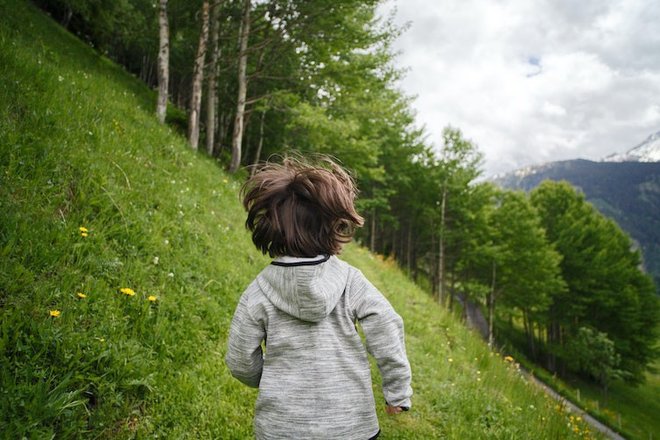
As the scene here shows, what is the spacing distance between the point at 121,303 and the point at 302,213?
2.52 m

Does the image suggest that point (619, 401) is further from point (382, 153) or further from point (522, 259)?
point (382, 153)

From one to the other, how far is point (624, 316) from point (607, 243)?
21.4ft

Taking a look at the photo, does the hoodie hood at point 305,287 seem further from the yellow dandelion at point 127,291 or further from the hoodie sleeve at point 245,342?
the yellow dandelion at point 127,291

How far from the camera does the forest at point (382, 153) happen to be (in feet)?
38.0

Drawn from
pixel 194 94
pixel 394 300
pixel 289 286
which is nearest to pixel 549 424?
pixel 394 300

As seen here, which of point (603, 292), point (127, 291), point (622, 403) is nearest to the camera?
point (127, 291)

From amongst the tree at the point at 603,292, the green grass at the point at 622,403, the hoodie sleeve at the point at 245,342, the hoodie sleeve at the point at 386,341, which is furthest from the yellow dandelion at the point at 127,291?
the tree at the point at 603,292

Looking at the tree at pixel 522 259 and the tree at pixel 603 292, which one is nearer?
the tree at pixel 522 259

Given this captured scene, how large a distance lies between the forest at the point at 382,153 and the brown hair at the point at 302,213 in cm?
234

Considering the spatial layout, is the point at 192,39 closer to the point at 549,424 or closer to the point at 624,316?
the point at 549,424

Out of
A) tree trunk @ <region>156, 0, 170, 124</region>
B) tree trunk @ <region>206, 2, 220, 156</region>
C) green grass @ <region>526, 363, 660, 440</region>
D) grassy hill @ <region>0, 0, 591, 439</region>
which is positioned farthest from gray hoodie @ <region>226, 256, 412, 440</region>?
green grass @ <region>526, 363, 660, 440</region>

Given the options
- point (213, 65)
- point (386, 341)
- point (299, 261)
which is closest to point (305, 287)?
point (299, 261)

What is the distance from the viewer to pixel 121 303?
3.33 metres

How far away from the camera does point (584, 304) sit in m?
31.5
